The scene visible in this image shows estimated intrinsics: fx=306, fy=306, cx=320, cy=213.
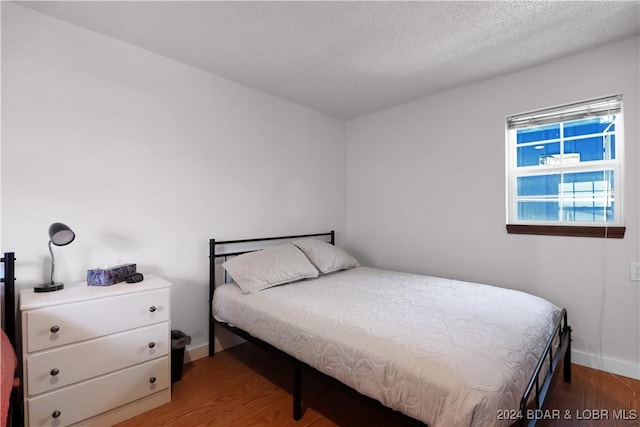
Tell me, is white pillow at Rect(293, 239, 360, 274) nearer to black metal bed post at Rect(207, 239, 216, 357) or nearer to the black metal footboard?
black metal bed post at Rect(207, 239, 216, 357)

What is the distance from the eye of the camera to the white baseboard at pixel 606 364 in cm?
216

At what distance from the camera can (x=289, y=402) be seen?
1.96 m

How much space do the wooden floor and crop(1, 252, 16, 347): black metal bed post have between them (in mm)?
843

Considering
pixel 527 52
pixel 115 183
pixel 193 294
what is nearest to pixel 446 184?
pixel 527 52

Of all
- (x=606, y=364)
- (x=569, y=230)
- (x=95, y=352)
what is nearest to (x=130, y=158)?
(x=95, y=352)

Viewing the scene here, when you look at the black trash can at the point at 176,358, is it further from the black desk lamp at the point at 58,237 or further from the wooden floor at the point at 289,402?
the black desk lamp at the point at 58,237

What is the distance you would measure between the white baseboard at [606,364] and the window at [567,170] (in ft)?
3.04

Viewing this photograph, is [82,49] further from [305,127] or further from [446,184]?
[446,184]

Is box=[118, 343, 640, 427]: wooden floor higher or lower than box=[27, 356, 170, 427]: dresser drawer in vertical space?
lower

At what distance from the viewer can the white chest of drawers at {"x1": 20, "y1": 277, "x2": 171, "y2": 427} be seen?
4.99ft

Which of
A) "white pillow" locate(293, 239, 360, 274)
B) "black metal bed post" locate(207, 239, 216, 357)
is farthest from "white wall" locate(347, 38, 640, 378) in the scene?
"black metal bed post" locate(207, 239, 216, 357)

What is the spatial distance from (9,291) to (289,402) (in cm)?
173

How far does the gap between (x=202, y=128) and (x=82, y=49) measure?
2.92ft

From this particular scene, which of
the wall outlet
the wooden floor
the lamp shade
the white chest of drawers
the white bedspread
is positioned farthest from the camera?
the wall outlet
